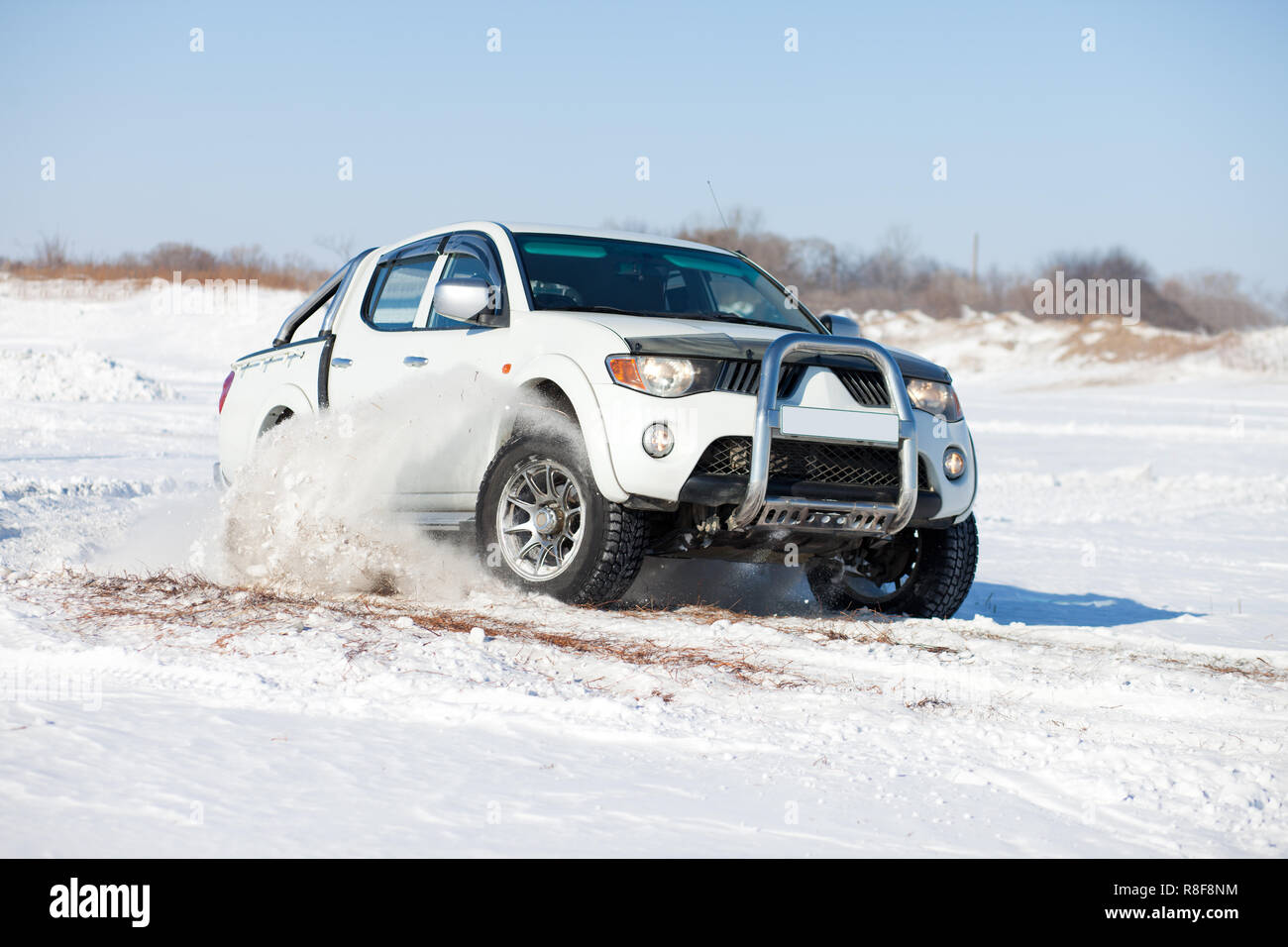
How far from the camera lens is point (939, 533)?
6133 millimetres

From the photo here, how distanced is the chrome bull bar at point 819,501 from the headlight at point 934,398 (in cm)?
21

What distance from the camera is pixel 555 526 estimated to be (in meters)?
5.59

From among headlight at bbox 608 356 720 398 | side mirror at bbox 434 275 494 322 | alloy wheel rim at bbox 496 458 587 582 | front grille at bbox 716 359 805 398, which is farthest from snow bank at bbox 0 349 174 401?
front grille at bbox 716 359 805 398

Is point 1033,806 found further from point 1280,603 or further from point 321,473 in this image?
point 1280,603

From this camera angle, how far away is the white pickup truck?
524 cm

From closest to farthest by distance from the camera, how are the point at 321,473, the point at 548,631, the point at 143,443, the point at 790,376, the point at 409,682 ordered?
the point at 409,682 < the point at 548,631 < the point at 790,376 < the point at 321,473 < the point at 143,443

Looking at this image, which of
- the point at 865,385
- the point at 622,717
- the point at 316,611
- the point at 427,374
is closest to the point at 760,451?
the point at 865,385

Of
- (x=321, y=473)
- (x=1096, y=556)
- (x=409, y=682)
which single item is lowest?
(x=1096, y=556)

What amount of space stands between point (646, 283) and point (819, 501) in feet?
5.50

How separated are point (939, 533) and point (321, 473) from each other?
9.39 ft

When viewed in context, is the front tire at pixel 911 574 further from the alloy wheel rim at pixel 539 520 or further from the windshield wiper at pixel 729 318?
the alloy wheel rim at pixel 539 520

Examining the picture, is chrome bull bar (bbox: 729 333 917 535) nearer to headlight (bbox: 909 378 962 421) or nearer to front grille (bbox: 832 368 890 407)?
front grille (bbox: 832 368 890 407)

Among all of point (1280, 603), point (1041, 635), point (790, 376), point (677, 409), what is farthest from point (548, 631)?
point (1280, 603)

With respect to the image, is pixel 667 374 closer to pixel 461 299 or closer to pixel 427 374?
pixel 461 299
